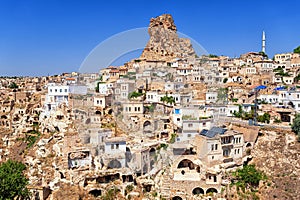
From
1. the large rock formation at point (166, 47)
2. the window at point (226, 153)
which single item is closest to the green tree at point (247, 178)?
the window at point (226, 153)

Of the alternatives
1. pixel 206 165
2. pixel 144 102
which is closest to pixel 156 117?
pixel 144 102

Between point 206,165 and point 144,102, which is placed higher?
point 144,102

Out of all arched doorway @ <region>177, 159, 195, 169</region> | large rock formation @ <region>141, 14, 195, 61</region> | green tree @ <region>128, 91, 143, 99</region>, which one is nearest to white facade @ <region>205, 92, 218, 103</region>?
green tree @ <region>128, 91, 143, 99</region>

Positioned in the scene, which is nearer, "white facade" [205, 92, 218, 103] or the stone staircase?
the stone staircase

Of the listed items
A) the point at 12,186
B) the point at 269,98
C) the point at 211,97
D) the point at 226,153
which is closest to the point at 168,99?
the point at 211,97

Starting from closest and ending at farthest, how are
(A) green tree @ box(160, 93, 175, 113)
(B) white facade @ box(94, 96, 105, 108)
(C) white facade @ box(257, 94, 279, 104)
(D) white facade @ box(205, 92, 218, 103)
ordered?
(D) white facade @ box(205, 92, 218, 103) < (A) green tree @ box(160, 93, 175, 113) < (B) white facade @ box(94, 96, 105, 108) < (C) white facade @ box(257, 94, 279, 104)

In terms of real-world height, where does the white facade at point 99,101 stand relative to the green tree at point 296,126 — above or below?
above

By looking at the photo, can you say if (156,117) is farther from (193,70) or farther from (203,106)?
(193,70)

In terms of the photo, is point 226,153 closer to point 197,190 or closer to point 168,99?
point 197,190

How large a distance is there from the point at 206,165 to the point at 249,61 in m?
16.2

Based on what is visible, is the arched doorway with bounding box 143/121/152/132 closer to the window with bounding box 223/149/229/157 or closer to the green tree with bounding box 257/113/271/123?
the window with bounding box 223/149/229/157

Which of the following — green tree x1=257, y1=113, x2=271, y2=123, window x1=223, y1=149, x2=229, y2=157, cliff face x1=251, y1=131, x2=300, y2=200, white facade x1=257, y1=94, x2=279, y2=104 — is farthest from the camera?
white facade x1=257, y1=94, x2=279, y2=104

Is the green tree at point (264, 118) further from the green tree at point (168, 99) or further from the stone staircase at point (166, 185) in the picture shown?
the stone staircase at point (166, 185)

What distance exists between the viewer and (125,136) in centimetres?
1070
